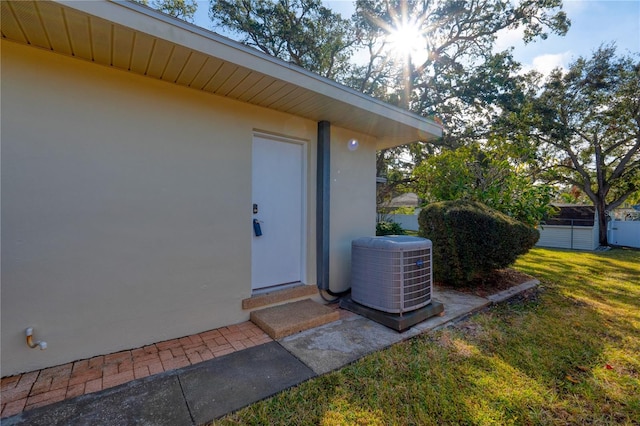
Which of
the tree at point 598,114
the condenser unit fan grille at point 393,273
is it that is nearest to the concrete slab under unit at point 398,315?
the condenser unit fan grille at point 393,273

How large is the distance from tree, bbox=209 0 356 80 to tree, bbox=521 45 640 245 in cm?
784

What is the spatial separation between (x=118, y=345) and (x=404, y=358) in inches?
104

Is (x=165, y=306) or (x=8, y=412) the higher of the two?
(x=165, y=306)

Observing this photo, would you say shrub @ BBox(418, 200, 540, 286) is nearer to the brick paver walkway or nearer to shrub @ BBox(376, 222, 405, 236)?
shrub @ BBox(376, 222, 405, 236)

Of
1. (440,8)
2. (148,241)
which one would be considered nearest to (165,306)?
(148,241)

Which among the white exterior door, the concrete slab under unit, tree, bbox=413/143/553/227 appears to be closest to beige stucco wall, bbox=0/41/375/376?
the white exterior door

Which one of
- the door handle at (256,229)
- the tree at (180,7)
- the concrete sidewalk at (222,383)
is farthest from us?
the tree at (180,7)

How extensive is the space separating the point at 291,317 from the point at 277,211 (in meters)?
1.34

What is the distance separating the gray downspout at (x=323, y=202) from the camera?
12.4ft

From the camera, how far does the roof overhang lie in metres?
1.88

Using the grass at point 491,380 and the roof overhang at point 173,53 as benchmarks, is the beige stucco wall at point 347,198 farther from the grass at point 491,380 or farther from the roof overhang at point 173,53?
the grass at point 491,380

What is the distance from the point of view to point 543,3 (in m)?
9.19

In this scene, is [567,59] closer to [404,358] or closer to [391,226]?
[391,226]

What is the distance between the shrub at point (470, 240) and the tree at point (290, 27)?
748 centimetres
